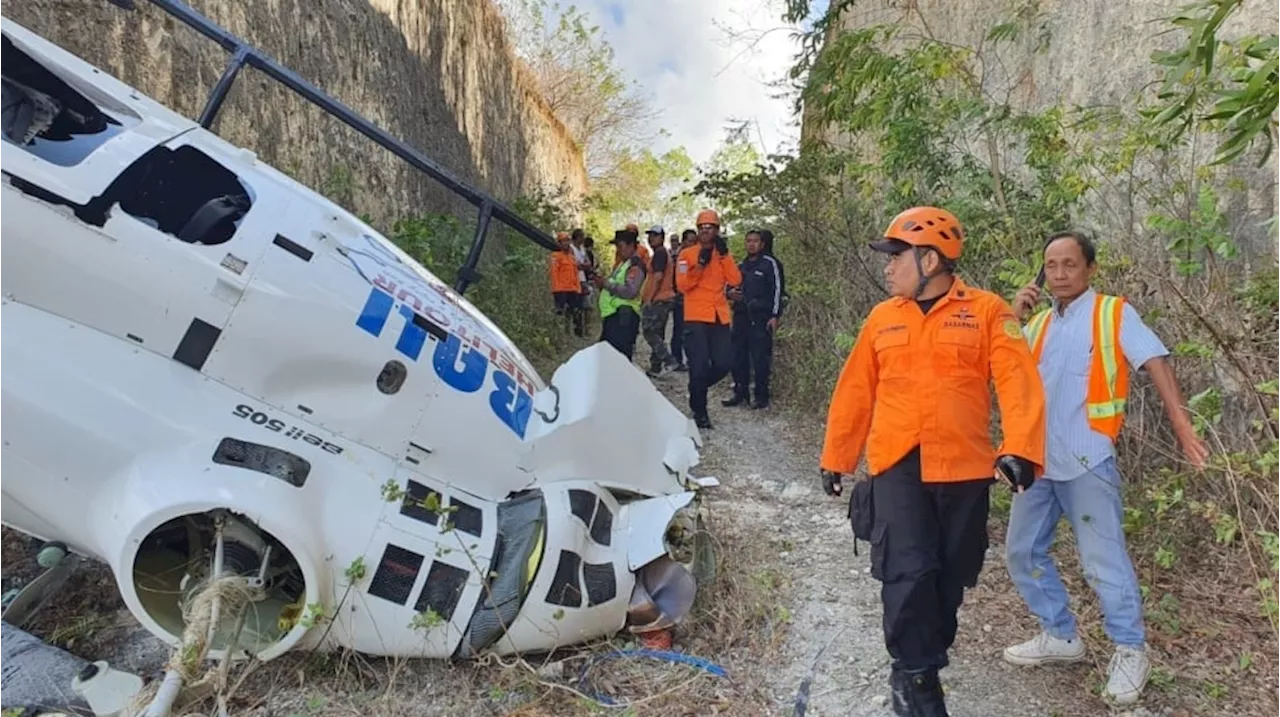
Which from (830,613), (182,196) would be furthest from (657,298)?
(182,196)

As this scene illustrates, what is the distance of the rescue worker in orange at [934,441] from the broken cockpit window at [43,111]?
2.82 meters

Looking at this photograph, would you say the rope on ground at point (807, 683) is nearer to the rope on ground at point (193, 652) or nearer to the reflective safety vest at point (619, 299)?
the rope on ground at point (193, 652)

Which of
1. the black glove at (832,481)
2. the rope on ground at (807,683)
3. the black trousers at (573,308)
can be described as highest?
the black trousers at (573,308)

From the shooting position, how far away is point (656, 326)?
9.16 m

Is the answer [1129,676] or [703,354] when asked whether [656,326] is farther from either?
[1129,676]

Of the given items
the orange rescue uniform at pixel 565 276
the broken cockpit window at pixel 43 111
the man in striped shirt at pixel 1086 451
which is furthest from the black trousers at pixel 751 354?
the broken cockpit window at pixel 43 111

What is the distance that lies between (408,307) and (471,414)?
1.68 ft

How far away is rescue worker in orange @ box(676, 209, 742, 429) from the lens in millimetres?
6859

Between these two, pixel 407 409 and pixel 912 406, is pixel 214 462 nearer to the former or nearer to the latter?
pixel 407 409

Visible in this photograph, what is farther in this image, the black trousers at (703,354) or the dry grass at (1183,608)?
the black trousers at (703,354)

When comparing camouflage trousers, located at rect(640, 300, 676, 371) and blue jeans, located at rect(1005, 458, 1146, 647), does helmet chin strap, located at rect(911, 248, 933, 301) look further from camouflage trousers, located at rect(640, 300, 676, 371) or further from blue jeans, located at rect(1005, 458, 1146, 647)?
camouflage trousers, located at rect(640, 300, 676, 371)

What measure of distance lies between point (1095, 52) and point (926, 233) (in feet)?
15.6

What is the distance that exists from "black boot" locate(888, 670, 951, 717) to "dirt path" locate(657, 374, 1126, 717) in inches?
10.4

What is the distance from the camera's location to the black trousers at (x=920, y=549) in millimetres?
2555
